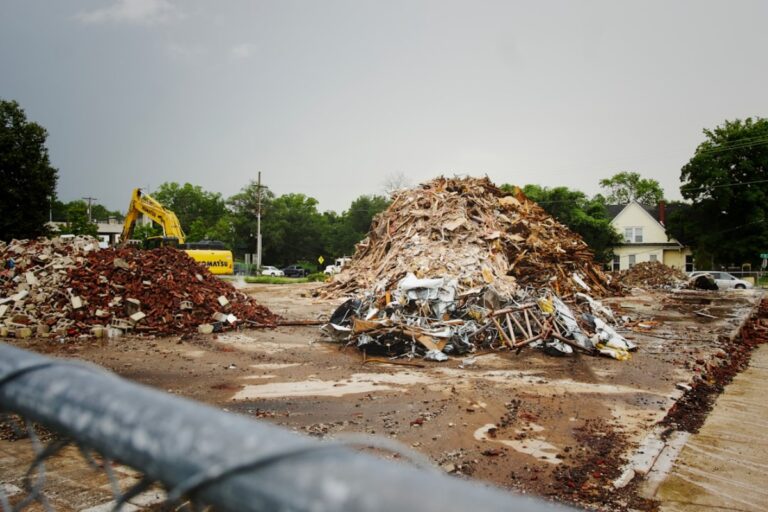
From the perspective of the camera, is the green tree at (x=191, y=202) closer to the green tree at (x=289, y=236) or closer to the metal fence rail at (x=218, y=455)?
the green tree at (x=289, y=236)

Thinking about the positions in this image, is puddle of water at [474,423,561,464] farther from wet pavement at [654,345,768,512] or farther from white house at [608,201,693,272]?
white house at [608,201,693,272]

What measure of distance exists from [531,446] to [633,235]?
55826 mm

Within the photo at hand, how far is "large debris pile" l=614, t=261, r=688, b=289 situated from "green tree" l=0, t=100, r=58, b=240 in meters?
38.3

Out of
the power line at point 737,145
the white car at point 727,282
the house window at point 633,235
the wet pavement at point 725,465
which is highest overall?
the power line at point 737,145

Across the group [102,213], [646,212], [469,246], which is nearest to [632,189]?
[646,212]

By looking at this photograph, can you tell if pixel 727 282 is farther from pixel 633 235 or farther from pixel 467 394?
pixel 467 394

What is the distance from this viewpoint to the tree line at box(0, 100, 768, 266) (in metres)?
35.7

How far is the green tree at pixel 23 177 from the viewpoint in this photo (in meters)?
34.2

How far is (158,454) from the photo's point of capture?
889mm

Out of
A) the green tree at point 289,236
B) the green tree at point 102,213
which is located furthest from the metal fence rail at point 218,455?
the green tree at point 102,213

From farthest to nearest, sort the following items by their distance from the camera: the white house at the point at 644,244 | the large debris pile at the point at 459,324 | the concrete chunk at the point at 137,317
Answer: the white house at the point at 644,244 → the concrete chunk at the point at 137,317 → the large debris pile at the point at 459,324

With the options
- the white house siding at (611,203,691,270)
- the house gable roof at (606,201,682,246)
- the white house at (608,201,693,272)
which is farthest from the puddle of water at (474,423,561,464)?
the white house siding at (611,203,691,270)

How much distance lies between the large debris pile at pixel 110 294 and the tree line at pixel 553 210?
62.2 feet

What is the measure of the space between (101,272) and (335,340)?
22.8ft
